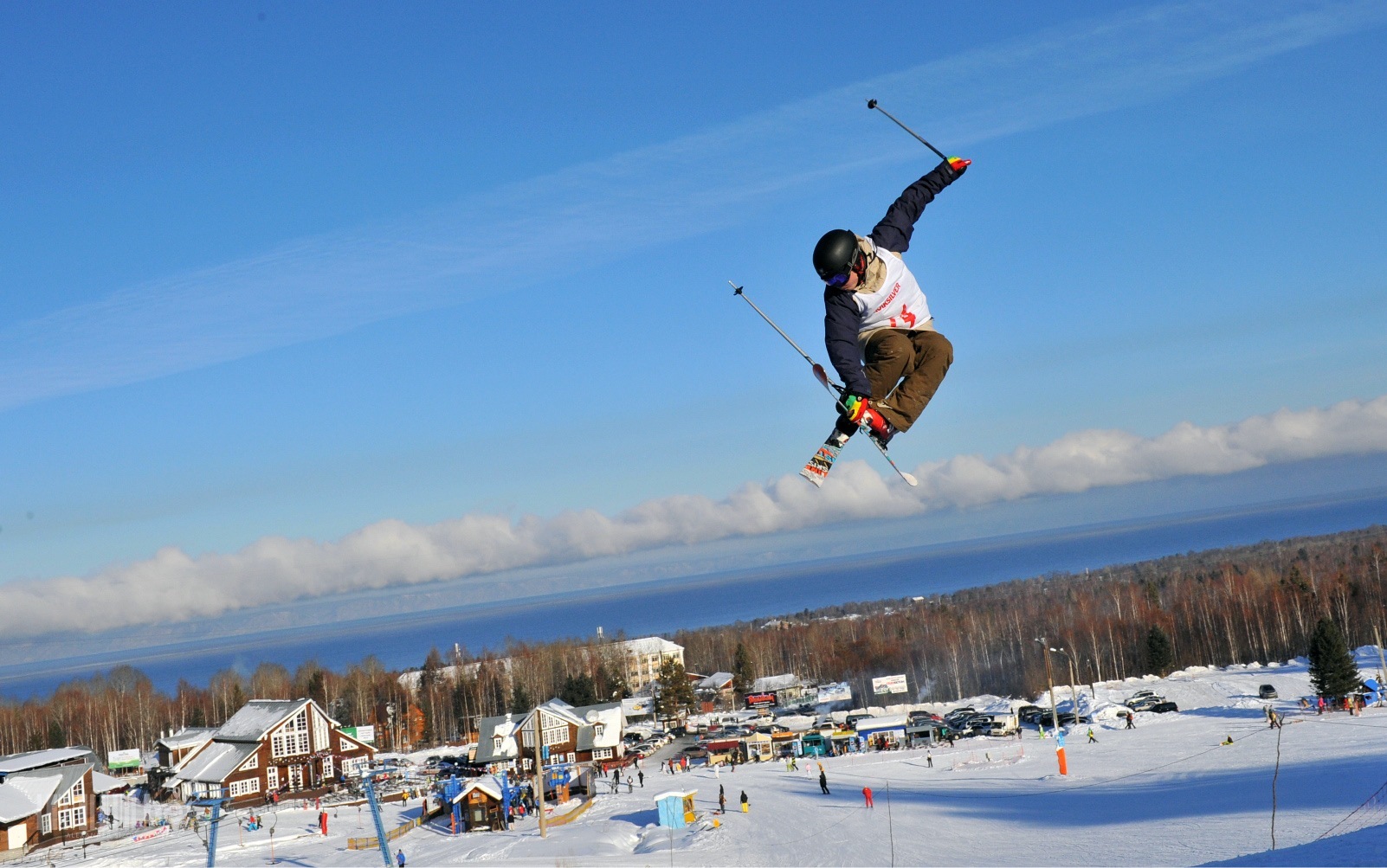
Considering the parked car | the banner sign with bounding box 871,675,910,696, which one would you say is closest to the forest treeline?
the banner sign with bounding box 871,675,910,696

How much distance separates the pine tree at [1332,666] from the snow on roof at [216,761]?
60.0m

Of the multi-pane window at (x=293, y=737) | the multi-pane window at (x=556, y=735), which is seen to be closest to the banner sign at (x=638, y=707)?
the multi-pane window at (x=556, y=735)

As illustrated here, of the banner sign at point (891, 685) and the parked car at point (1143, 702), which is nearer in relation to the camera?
the parked car at point (1143, 702)

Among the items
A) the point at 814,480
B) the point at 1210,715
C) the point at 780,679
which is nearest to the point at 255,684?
the point at 780,679

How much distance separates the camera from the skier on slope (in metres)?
7.60

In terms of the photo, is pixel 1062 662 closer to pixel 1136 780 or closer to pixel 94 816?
pixel 1136 780

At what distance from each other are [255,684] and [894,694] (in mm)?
74196

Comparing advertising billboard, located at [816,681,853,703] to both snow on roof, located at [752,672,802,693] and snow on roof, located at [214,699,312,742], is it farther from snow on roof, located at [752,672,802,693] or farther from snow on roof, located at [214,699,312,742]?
snow on roof, located at [214,699,312,742]

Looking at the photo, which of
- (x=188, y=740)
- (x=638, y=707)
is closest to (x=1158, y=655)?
(x=638, y=707)

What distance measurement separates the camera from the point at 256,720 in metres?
66.0

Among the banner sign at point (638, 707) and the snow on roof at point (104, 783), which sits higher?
the snow on roof at point (104, 783)

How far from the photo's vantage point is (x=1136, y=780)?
36.6 meters

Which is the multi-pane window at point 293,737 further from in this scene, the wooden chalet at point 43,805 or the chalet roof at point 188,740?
the wooden chalet at point 43,805

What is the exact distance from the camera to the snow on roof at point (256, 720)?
64.5m
